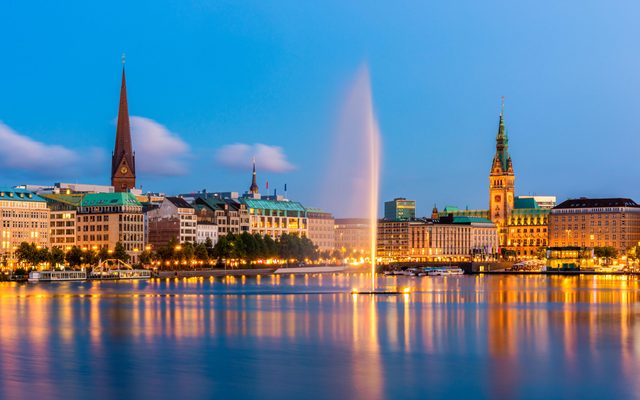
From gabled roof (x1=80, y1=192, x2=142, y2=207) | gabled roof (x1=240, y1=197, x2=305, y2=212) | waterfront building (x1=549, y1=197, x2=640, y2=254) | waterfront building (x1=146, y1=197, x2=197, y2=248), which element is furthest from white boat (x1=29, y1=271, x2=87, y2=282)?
waterfront building (x1=549, y1=197, x2=640, y2=254)

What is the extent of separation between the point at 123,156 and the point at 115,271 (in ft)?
155

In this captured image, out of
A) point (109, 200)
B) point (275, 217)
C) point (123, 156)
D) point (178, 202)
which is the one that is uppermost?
point (123, 156)

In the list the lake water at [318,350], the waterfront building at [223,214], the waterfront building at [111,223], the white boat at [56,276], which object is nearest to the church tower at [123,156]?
the waterfront building at [223,214]

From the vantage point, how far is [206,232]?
6462 inches

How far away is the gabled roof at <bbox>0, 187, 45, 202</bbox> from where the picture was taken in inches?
5625

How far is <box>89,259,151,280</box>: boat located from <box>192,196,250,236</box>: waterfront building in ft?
85.7

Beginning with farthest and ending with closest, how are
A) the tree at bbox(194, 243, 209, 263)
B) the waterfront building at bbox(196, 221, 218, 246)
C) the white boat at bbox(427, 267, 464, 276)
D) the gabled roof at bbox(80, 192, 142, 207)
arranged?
1. the white boat at bbox(427, 267, 464, 276)
2. the waterfront building at bbox(196, 221, 218, 246)
3. the gabled roof at bbox(80, 192, 142, 207)
4. the tree at bbox(194, 243, 209, 263)

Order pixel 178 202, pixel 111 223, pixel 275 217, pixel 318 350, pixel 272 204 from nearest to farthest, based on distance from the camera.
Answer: pixel 318 350
pixel 111 223
pixel 178 202
pixel 275 217
pixel 272 204

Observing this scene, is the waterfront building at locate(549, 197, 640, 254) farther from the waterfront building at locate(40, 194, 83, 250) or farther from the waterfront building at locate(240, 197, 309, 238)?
the waterfront building at locate(40, 194, 83, 250)

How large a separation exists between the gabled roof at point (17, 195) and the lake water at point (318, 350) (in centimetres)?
7147

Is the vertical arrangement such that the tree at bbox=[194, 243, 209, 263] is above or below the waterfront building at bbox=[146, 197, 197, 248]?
below

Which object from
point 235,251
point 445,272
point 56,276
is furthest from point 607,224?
point 56,276

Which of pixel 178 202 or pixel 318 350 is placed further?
pixel 178 202

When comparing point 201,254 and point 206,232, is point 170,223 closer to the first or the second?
point 206,232
